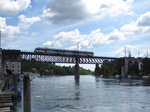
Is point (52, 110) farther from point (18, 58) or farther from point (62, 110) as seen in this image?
point (18, 58)

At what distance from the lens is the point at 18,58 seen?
617 ft

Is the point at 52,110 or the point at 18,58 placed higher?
the point at 18,58

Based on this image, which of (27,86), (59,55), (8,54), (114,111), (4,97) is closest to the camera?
(27,86)

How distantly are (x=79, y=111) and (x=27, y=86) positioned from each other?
63.9 ft

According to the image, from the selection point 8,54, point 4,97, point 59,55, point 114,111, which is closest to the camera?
point 4,97

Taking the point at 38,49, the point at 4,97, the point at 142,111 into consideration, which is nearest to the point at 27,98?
the point at 4,97

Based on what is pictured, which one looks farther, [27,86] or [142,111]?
[142,111]

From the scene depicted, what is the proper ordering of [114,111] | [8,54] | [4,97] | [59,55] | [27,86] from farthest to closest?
[59,55] → [8,54] → [114,111] → [4,97] → [27,86]

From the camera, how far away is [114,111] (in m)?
37.3

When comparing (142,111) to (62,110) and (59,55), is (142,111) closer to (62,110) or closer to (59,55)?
(62,110)

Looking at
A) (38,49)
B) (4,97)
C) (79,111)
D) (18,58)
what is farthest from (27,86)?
(18,58)

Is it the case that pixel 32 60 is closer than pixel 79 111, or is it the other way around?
pixel 79 111

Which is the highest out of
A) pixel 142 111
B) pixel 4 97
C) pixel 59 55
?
pixel 59 55

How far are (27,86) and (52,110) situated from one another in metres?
20.3
